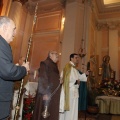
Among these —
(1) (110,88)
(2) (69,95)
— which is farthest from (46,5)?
(2) (69,95)

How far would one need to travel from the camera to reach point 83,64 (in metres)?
7.14

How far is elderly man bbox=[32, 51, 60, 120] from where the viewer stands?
3318 millimetres

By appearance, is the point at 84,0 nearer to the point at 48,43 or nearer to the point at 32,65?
the point at 48,43

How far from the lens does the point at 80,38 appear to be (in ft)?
25.5

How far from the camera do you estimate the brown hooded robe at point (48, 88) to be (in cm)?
333

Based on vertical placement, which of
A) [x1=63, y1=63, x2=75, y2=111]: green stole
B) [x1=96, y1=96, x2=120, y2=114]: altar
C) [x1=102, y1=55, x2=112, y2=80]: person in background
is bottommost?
[x1=96, y1=96, x2=120, y2=114]: altar

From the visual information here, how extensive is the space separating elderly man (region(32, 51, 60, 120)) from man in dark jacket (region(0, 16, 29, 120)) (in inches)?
59.9

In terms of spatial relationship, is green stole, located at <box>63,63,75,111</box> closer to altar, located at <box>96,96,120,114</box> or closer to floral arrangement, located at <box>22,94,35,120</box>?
floral arrangement, located at <box>22,94,35,120</box>

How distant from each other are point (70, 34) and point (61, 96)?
4159mm

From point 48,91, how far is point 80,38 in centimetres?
477

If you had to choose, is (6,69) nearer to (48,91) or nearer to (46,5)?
(48,91)

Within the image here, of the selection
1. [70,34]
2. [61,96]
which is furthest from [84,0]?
[61,96]

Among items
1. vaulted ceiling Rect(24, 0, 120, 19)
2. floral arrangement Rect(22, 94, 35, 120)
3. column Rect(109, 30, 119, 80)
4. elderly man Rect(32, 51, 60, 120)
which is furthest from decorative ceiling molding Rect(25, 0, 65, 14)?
floral arrangement Rect(22, 94, 35, 120)

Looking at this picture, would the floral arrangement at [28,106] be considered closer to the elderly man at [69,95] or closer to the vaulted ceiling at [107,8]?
the elderly man at [69,95]
